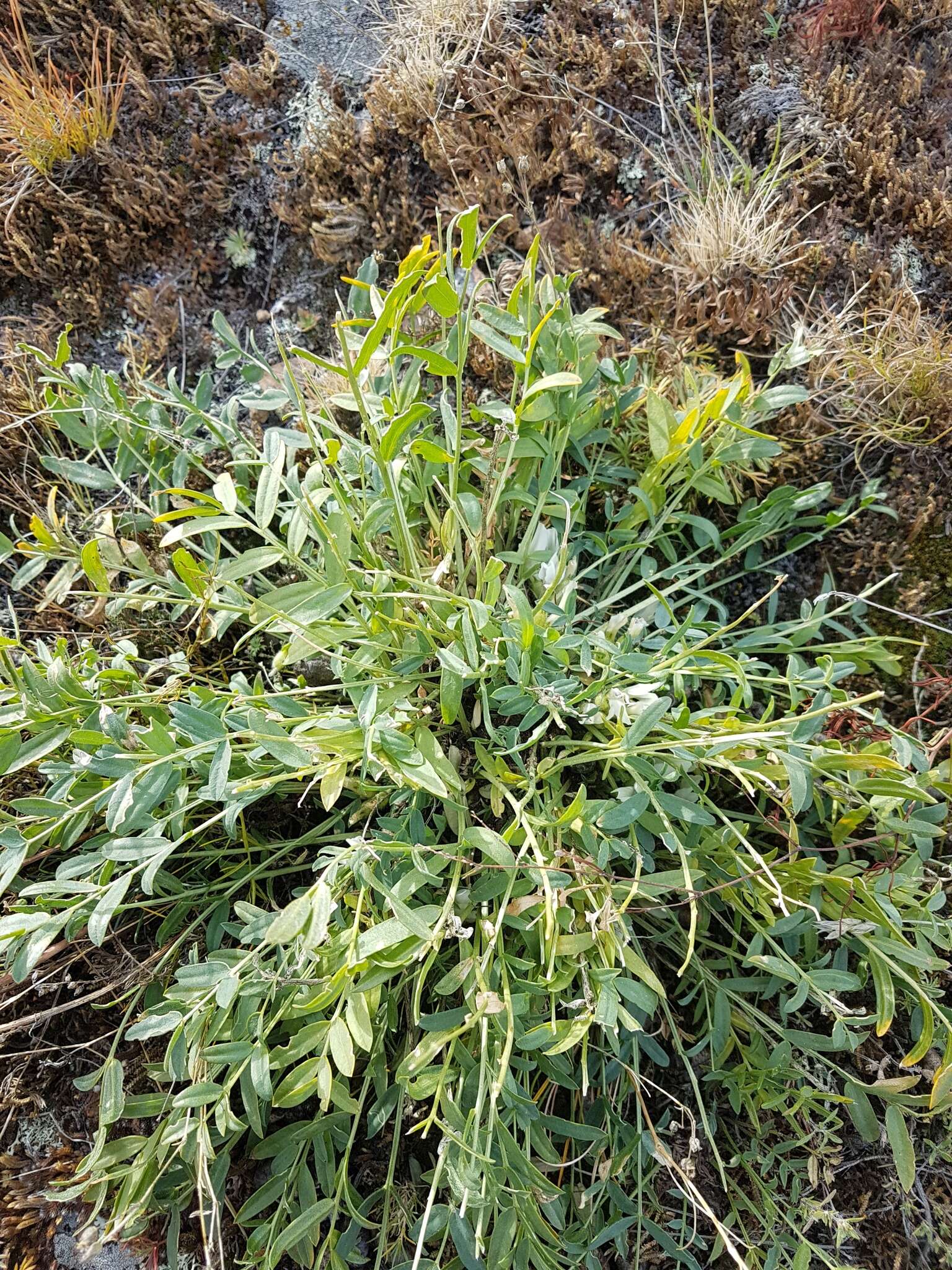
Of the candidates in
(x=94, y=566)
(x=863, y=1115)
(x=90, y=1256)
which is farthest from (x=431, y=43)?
(x=90, y=1256)

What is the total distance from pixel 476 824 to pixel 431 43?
2.41m

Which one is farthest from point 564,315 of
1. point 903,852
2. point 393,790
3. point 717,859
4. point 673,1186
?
point 673,1186

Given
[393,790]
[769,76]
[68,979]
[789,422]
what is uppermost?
[769,76]

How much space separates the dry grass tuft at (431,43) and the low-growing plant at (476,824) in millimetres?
977

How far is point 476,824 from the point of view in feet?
6.57

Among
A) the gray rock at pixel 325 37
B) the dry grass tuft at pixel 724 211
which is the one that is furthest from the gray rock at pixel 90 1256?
the gray rock at pixel 325 37

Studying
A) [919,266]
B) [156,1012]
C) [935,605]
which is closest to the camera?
[156,1012]

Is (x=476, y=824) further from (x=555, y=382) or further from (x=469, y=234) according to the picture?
(x=469, y=234)

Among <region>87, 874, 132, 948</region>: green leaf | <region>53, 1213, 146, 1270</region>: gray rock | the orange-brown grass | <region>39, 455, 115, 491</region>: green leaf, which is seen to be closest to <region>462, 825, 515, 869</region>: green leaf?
<region>87, 874, 132, 948</region>: green leaf

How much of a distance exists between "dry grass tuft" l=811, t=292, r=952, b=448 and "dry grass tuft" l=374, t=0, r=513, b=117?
142 centimetres

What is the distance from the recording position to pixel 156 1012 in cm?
173

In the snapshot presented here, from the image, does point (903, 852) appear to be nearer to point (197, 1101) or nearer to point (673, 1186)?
point (673, 1186)

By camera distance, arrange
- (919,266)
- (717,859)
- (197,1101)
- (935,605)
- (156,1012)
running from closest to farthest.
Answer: (197,1101) < (156,1012) < (717,859) < (935,605) < (919,266)

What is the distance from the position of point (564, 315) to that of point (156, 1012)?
1.73m
